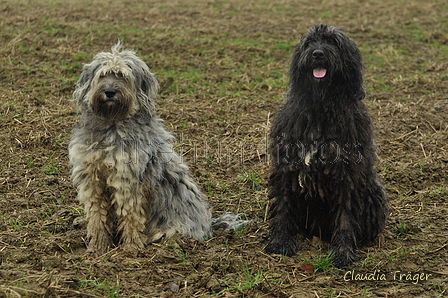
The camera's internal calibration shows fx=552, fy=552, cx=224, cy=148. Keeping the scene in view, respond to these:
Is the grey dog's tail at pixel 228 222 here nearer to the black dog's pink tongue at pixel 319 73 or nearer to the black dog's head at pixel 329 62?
the black dog's head at pixel 329 62

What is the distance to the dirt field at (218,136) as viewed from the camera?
4.93 m

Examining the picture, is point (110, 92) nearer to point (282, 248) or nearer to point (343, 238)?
point (282, 248)

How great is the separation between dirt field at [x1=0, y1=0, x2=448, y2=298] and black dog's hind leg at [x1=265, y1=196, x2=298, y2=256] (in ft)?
0.49

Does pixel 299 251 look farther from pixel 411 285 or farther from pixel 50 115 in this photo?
pixel 50 115

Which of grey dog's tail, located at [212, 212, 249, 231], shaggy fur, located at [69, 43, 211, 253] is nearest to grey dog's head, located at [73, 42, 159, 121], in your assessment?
shaggy fur, located at [69, 43, 211, 253]

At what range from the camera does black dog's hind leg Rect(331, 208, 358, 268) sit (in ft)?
17.7

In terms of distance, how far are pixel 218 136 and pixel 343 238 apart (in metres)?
3.53

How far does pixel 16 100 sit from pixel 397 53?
8.73 meters

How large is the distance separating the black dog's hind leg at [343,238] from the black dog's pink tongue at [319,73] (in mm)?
1344

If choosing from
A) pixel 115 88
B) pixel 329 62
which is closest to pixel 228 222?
pixel 115 88

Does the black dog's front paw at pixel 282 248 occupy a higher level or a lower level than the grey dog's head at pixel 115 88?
lower

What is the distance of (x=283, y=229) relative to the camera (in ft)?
18.4

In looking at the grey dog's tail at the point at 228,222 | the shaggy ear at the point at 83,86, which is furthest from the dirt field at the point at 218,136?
the shaggy ear at the point at 83,86

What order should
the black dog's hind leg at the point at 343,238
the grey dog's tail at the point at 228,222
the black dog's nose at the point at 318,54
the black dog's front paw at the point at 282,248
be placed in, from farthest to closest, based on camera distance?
the grey dog's tail at the point at 228,222 → the black dog's front paw at the point at 282,248 → the black dog's hind leg at the point at 343,238 → the black dog's nose at the point at 318,54
